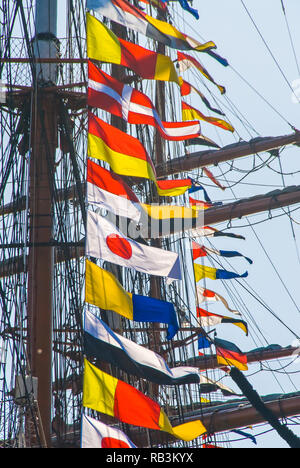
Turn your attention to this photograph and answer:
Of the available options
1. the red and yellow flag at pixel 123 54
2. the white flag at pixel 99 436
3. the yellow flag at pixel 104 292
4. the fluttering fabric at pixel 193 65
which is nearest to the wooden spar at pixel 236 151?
the fluttering fabric at pixel 193 65

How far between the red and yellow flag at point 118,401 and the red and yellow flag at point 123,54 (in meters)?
4.36

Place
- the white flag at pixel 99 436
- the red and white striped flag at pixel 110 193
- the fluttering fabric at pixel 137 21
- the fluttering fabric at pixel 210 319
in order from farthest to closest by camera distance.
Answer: the fluttering fabric at pixel 210 319 → the fluttering fabric at pixel 137 21 → the red and white striped flag at pixel 110 193 → the white flag at pixel 99 436

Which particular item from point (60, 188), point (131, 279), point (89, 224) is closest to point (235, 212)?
point (131, 279)

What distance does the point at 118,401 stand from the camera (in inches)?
410

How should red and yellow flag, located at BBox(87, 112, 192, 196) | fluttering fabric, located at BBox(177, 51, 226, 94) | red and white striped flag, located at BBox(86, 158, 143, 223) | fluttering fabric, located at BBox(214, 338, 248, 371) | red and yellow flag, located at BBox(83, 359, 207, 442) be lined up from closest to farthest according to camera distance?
red and yellow flag, located at BBox(83, 359, 207, 442) → red and white striped flag, located at BBox(86, 158, 143, 223) → red and yellow flag, located at BBox(87, 112, 192, 196) → fluttering fabric, located at BBox(177, 51, 226, 94) → fluttering fabric, located at BBox(214, 338, 248, 371)

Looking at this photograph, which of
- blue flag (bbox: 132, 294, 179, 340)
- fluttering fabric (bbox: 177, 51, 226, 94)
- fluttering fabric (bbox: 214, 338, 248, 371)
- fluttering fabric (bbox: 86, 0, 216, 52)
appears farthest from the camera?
fluttering fabric (bbox: 214, 338, 248, 371)

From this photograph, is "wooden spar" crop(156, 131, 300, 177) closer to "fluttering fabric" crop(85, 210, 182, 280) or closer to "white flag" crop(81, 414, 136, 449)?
"fluttering fabric" crop(85, 210, 182, 280)

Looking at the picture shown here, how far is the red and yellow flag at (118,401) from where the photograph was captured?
10211 millimetres

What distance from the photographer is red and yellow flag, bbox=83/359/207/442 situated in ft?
33.5

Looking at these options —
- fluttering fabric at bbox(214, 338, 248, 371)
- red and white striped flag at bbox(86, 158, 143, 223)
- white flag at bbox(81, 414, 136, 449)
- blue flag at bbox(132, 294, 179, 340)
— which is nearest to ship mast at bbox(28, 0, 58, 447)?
red and white striped flag at bbox(86, 158, 143, 223)

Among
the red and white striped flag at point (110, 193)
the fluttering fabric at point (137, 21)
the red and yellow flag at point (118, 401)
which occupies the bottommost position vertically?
the red and yellow flag at point (118, 401)

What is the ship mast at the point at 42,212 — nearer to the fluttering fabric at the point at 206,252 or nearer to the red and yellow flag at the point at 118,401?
the red and yellow flag at the point at 118,401

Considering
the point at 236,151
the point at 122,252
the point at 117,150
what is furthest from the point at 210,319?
the point at 122,252

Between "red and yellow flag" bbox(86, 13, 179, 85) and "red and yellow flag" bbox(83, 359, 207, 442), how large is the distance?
4.36 metres
